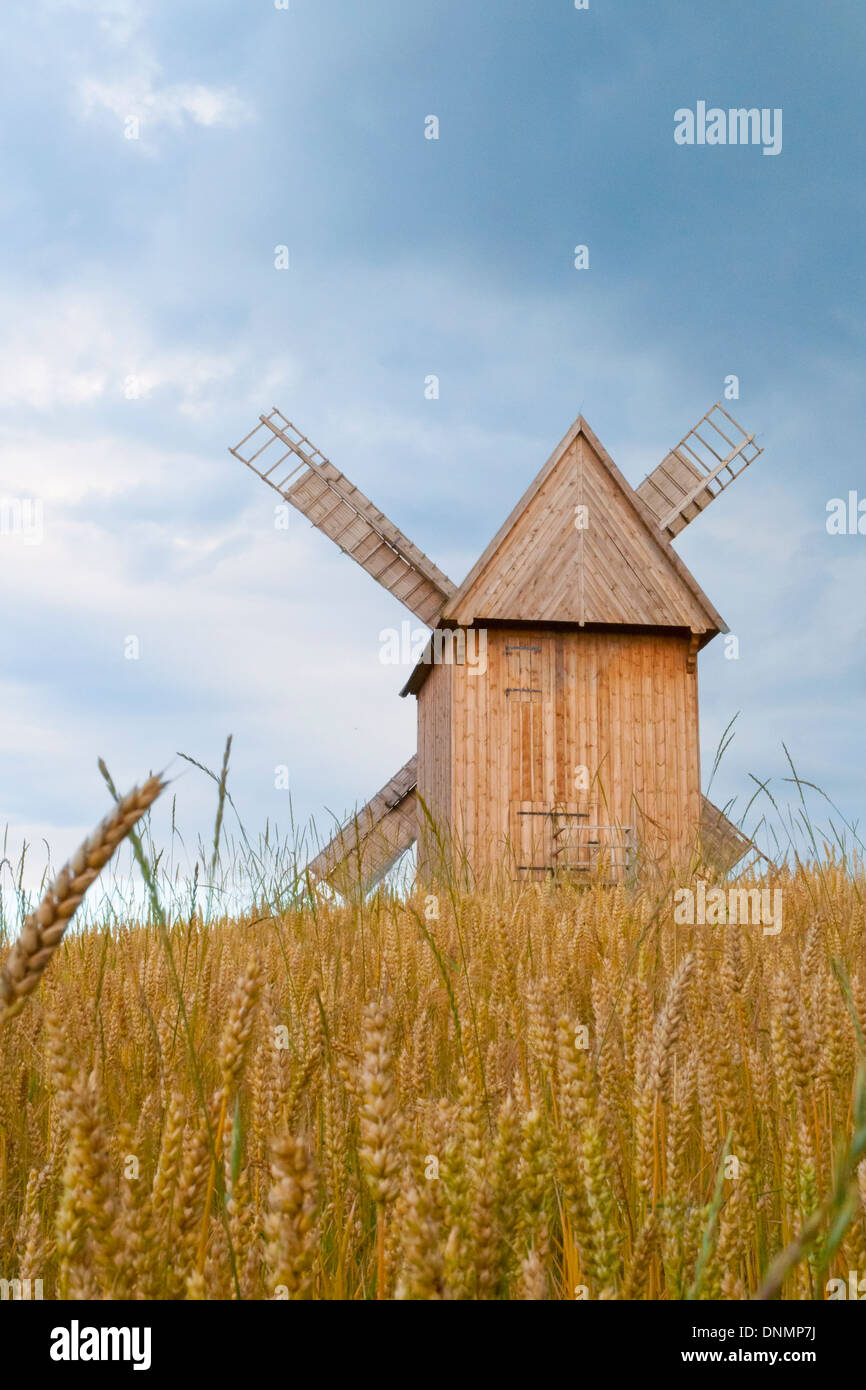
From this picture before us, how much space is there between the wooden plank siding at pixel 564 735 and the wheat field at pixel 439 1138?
1396 cm

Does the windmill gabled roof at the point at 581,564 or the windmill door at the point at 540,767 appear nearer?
the windmill door at the point at 540,767

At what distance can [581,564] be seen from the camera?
59.2 feet

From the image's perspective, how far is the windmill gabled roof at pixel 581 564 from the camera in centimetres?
1777

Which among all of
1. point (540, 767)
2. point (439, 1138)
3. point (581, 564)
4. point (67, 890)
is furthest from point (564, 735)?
point (67, 890)

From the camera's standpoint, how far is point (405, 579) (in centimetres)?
1959

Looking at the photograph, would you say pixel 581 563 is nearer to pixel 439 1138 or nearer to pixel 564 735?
pixel 564 735

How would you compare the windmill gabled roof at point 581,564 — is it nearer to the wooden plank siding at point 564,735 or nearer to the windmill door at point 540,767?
the wooden plank siding at point 564,735

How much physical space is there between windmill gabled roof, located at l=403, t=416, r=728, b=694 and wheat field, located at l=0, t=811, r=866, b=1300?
47.9ft

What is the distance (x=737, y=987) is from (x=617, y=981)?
29cm

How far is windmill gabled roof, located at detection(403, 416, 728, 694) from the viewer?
17766 millimetres

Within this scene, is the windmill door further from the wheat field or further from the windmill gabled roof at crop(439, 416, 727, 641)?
the wheat field

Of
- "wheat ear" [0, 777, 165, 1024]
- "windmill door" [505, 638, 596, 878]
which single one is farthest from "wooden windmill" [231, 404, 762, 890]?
"wheat ear" [0, 777, 165, 1024]

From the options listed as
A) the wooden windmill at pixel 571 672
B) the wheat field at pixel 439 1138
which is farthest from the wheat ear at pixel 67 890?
the wooden windmill at pixel 571 672
